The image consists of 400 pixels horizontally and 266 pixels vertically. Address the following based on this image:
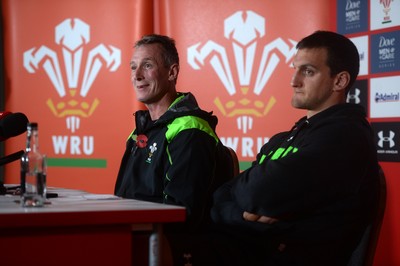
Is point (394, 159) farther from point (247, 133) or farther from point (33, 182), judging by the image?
point (33, 182)

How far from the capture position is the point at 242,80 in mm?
3658

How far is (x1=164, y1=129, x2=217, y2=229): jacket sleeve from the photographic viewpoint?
2.10 meters

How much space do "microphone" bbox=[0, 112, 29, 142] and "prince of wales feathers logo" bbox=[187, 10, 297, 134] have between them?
1687mm

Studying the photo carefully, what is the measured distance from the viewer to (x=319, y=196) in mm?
1833

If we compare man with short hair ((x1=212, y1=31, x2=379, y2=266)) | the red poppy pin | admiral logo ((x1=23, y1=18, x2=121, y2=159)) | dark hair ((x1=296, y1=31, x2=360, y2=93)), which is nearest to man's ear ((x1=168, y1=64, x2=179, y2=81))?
the red poppy pin

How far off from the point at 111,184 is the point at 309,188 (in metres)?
2.56

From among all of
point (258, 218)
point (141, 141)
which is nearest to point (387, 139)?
point (141, 141)

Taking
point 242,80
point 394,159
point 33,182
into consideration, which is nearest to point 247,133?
point 242,80

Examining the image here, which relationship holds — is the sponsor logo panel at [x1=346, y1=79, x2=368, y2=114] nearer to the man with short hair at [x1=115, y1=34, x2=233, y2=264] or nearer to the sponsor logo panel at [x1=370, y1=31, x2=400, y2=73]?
the sponsor logo panel at [x1=370, y1=31, x2=400, y2=73]

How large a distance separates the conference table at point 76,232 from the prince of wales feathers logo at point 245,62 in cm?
203

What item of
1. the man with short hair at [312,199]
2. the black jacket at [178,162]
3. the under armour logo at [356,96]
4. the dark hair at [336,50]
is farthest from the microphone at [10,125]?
the under armour logo at [356,96]

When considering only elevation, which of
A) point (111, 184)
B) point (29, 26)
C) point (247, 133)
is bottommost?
point (111, 184)

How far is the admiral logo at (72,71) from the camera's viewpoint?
4.33 meters

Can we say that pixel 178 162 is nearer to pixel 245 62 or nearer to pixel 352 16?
pixel 352 16
